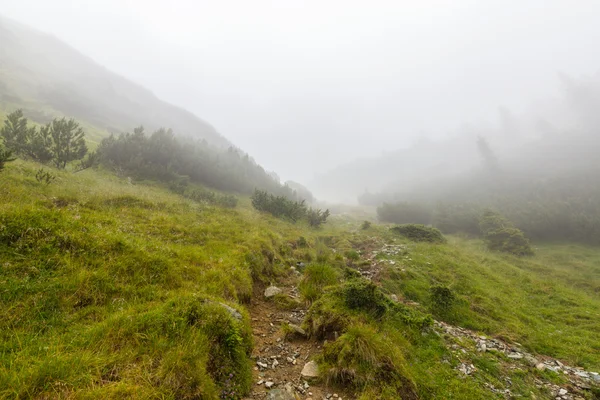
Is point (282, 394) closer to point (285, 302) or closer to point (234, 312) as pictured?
point (234, 312)

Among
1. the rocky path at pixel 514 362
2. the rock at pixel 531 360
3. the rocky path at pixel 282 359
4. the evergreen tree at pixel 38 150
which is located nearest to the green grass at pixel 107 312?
the rocky path at pixel 282 359

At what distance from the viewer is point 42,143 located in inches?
Result: 746

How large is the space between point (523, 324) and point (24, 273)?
49.3 feet

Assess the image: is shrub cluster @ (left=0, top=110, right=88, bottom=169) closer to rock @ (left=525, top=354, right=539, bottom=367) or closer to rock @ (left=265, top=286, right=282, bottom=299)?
rock @ (left=265, top=286, right=282, bottom=299)

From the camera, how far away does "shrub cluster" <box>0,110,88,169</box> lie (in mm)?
18344

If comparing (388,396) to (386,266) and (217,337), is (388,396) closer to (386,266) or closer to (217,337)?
(217,337)

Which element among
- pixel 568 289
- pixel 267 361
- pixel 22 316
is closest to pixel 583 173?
pixel 568 289

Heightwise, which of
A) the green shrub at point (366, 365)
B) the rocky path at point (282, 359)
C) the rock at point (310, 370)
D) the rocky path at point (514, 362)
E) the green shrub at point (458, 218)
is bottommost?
the rocky path at point (282, 359)

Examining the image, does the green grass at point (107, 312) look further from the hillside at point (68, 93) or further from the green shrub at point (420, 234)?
the hillside at point (68, 93)

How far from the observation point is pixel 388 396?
4.52 metres

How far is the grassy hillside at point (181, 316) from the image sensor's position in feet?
11.7

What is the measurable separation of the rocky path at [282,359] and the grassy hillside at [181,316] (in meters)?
0.29

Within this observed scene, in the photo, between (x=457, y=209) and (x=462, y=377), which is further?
(x=457, y=209)

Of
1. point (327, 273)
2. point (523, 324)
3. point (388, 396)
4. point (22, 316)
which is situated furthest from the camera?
point (523, 324)
